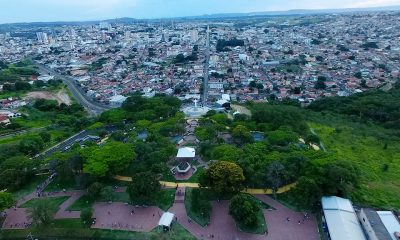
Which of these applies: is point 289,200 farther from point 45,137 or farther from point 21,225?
point 45,137

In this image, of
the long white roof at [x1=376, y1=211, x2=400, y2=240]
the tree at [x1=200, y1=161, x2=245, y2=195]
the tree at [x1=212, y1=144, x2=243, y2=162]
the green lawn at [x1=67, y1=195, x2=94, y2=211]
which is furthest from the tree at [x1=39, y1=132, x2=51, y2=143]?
the long white roof at [x1=376, y1=211, x2=400, y2=240]

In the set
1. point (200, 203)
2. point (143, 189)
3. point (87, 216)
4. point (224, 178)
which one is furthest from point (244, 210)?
point (87, 216)

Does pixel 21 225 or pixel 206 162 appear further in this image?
pixel 206 162

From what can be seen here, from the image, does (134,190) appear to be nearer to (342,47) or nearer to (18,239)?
(18,239)

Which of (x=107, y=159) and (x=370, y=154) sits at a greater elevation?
(x=107, y=159)

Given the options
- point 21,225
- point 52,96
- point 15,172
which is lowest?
point 52,96

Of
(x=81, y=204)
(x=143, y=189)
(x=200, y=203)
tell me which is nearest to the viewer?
(x=200, y=203)
